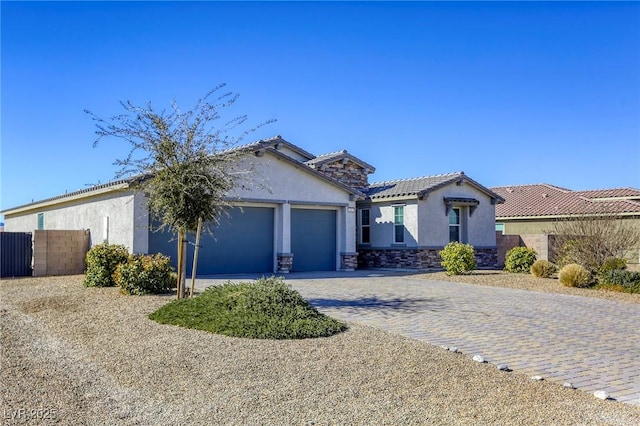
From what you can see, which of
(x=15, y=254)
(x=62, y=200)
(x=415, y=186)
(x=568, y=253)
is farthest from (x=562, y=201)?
(x=15, y=254)

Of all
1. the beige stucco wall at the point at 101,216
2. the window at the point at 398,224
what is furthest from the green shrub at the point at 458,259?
the beige stucco wall at the point at 101,216

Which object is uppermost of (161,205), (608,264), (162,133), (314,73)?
(314,73)

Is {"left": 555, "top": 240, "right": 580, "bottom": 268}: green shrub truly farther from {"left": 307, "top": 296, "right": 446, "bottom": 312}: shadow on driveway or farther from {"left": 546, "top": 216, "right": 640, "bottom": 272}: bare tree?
{"left": 307, "top": 296, "right": 446, "bottom": 312}: shadow on driveway

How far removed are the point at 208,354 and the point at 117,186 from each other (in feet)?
38.9

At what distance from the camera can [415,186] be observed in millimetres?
24516

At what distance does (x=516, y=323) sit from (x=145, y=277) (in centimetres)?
829

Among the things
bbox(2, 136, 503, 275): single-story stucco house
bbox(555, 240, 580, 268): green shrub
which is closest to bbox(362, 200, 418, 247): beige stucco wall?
bbox(2, 136, 503, 275): single-story stucco house

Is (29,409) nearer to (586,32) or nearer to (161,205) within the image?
(161,205)

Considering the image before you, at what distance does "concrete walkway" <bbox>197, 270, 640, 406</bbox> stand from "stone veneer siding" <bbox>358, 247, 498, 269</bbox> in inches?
240

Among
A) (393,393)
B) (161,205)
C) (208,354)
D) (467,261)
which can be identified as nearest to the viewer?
(393,393)

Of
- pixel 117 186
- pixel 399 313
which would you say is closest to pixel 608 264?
pixel 399 313

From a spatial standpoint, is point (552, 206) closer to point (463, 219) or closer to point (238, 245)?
point (463, 219)

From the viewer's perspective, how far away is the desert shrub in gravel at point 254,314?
8.48 meters

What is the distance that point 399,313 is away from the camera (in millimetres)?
11109
